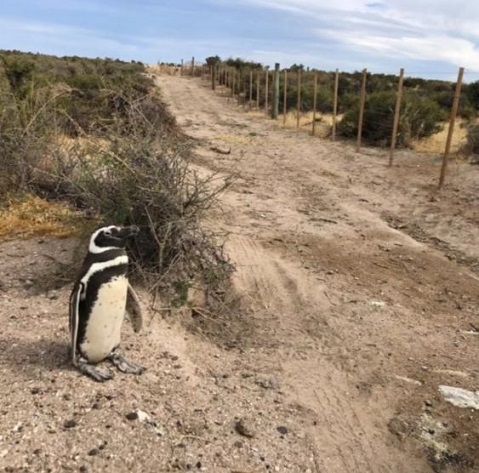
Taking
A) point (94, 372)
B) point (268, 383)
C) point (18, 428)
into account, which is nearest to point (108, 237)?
point (94, 372)

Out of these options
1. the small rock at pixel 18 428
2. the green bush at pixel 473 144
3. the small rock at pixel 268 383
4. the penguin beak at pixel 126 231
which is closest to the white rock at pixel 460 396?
the small rock at pixel 268 383

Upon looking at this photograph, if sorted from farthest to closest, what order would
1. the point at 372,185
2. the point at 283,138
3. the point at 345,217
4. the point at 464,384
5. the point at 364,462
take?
the point at 283,138
the point at 372,185
the point at 345,217
the point at 464,384
the point at 364,462

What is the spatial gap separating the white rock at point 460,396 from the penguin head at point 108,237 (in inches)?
97.9

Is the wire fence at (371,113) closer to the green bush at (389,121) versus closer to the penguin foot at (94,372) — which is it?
the green bush at (389,121)

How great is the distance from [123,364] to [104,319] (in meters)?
0.40

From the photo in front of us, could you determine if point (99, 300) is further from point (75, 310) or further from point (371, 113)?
point (371, 113)

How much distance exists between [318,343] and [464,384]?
1172mm

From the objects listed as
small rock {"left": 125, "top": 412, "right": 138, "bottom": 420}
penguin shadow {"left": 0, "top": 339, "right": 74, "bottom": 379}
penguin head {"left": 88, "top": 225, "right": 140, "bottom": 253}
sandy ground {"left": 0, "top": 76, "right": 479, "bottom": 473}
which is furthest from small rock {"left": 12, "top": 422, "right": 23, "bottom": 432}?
penguin head {"left": 88, "top": 225, "right": 140, "bottom": 253}

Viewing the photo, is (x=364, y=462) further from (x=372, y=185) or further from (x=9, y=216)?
(x=372, y=185)

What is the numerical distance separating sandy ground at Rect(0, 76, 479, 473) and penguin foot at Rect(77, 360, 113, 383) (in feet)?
0.16

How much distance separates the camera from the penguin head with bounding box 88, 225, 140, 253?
351cm

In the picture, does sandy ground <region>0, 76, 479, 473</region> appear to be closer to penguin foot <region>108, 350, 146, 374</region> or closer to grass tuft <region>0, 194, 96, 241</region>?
penguin foot <region>108, 350, 146, 374</region>

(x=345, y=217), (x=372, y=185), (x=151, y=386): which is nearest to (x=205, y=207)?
(x=151, y=386)

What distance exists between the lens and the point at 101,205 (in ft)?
16.9
